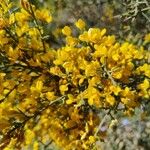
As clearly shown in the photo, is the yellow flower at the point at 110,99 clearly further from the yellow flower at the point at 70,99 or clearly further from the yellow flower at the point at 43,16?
the yellow flower at the point at 43,16

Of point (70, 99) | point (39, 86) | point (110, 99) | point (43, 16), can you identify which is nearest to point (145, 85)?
point (110, 99)

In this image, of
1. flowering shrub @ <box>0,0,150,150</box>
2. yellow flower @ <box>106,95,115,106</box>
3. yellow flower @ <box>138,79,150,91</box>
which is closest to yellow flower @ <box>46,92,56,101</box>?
flowering shrub @ <box>0,0,150,150</box>

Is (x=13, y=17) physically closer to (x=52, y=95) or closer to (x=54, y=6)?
(x=52, y=95)

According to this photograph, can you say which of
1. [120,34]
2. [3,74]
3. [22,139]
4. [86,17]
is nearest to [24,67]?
[3,74]

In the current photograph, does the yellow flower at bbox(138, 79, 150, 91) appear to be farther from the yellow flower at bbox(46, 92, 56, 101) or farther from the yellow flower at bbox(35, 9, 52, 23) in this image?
the yellow flower at bbox(35, 9, 52, 23)

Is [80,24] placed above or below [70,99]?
above

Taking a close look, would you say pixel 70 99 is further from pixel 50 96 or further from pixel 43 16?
pixel 43 16

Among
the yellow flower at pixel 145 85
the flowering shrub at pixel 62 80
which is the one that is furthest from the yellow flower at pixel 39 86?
the yellow flower at pixel 145 85

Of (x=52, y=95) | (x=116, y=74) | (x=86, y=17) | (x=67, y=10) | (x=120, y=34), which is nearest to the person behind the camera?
(x=116, y=74)
